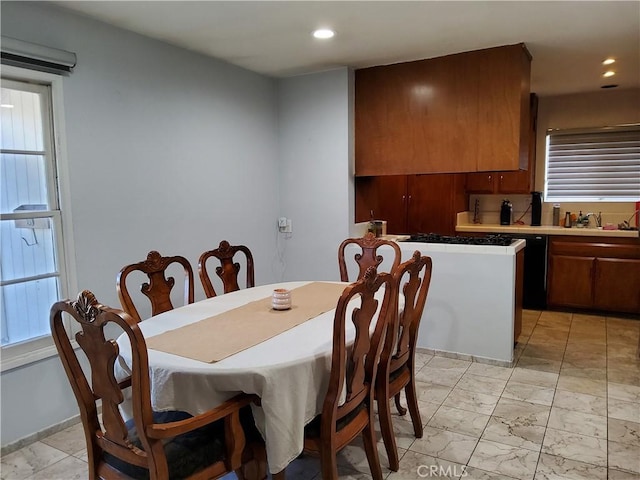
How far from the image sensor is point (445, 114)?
135 inches

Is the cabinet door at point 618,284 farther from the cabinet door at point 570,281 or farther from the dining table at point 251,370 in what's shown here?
the dining table at point 251,370

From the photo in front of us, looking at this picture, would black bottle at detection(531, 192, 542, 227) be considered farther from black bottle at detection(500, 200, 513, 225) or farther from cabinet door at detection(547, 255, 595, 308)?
cabinet door at detection(547, 255, 595, 308)

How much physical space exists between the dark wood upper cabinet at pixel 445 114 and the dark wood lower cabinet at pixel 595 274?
62.9 inches

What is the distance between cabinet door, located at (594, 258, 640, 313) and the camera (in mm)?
4324

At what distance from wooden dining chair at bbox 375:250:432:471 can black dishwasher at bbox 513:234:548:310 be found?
9.25 feet

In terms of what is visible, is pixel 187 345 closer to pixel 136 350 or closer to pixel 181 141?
pixel 136 350

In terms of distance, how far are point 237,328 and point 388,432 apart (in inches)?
34.4

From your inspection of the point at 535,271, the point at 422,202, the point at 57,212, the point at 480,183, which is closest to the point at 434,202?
the point at 422,202

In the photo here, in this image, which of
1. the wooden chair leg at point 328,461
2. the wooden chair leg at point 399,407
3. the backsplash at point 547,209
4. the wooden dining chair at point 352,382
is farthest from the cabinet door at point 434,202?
the wooden chair leg at point 328,461

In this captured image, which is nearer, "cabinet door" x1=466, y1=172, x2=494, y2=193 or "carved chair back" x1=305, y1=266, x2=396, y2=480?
"carved chair back" x1=305, y1=266, x2=396, y2=480

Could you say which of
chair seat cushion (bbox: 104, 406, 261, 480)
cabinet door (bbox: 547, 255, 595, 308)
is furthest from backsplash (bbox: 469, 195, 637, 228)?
chair seat cushion (bbox: 104, 406, 261, 480)

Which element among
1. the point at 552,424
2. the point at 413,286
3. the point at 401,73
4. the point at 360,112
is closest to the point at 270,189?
the point at 360,112

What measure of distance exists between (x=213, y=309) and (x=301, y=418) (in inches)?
34.6

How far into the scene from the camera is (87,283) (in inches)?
103
